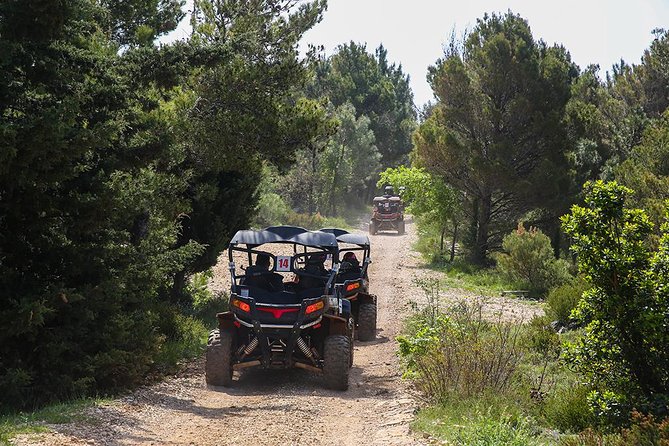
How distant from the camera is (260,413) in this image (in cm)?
920

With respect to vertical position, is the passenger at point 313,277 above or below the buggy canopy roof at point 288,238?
below

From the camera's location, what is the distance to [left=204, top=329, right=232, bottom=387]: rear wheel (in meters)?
10.6

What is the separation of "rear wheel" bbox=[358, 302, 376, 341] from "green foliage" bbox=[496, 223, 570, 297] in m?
9.40

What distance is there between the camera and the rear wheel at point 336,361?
10.6m

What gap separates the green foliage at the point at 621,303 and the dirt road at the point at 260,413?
196 centimetres

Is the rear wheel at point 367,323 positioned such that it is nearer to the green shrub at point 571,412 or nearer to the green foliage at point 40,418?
the green foliage at point 40,418

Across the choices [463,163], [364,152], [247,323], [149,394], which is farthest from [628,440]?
[364,152]

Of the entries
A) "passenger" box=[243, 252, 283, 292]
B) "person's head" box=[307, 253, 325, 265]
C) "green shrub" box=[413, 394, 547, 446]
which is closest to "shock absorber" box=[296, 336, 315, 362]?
"passenger" box=[243, 252, 283, 292]

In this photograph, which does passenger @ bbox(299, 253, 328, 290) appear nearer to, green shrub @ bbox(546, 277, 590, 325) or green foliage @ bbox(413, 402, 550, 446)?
green foliage @ bbox(413, 402, 550, 446)

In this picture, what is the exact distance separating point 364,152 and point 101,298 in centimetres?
5053

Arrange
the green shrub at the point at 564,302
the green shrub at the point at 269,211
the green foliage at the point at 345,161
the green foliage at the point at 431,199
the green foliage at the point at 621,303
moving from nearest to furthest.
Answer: the green foliage at the point at 621,303, the green shrub at the point at 564,302, the green foliage at the point at 431,199, the green shrub at the point at 269,211, the green foliage at the point at 345,161

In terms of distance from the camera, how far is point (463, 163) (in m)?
27.7

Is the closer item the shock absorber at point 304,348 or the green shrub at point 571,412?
the green shrub at point 571,412

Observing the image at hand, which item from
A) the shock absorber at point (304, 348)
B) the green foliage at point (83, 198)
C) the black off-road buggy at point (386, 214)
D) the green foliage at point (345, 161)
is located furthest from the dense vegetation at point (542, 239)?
the green foliage at point (345, 161)
